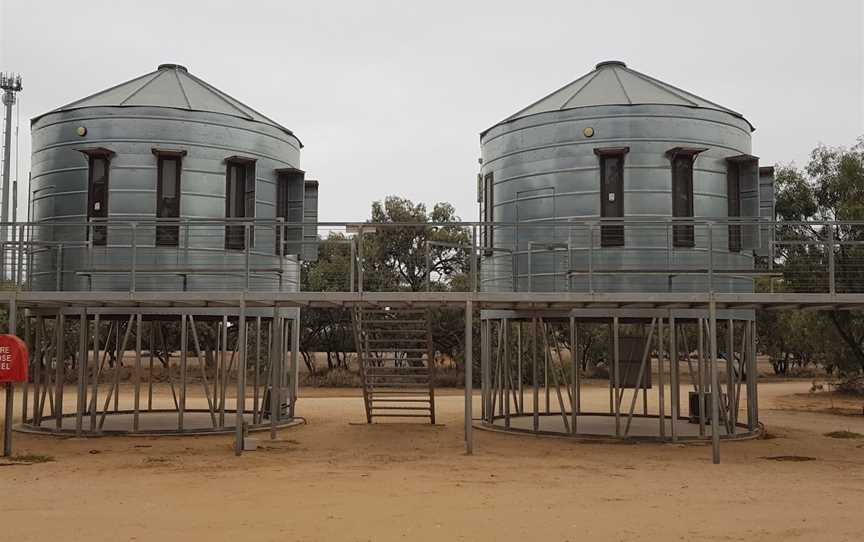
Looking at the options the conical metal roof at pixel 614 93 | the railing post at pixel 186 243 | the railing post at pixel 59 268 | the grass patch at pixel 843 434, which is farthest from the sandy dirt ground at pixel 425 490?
the conical metal roof at pixel 614 93

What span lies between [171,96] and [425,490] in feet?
37.7

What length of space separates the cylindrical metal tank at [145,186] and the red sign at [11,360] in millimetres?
2598

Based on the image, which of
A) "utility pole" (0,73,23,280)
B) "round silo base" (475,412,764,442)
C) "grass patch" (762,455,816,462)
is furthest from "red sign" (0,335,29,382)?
"utility pole" (0,73,23,280)

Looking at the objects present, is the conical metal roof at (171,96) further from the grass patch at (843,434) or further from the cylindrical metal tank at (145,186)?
the grass patch at (843,434)

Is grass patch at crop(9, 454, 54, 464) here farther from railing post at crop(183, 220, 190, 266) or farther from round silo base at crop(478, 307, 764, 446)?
round silo base at crop(478, 307, 764, 446)

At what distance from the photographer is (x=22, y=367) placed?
1529 cm

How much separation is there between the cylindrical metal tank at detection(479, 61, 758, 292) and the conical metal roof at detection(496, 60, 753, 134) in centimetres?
5

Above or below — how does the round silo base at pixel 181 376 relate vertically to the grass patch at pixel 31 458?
above

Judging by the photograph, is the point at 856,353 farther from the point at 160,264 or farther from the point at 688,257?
the point at 160,264

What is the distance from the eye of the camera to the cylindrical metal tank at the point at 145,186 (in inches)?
719

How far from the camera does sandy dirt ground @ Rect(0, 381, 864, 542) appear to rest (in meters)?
10.1

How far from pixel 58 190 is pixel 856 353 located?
25.5m

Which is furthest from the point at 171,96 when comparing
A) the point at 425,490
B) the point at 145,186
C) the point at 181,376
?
the point at 425,490

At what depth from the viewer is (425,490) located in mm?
12562
